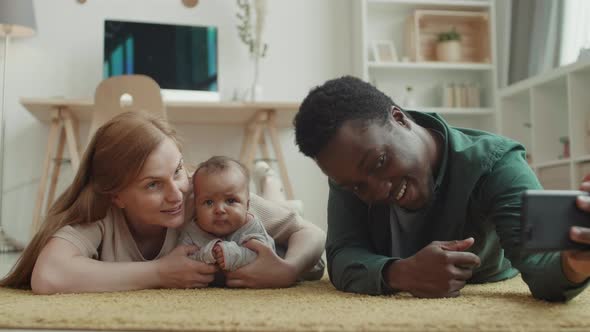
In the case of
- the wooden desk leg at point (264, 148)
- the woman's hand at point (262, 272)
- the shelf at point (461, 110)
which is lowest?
the woman's hand at point (262, 272)

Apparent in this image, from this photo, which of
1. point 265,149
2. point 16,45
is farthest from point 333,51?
point 16,45

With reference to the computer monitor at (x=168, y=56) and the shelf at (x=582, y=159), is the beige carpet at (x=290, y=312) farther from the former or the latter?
the computer monitor at (x=168, y=56)

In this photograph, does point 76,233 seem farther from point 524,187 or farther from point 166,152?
point 524,187

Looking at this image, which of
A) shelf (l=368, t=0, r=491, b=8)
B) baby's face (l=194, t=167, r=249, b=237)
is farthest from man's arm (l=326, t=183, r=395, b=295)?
shelf (l=368, t=0, r=491, b=8)

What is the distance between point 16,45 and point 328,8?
2.02 m

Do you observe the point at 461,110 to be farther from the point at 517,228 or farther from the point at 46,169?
the point at 517,228

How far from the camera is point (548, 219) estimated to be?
0.81m

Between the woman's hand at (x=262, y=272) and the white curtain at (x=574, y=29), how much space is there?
8.69ft

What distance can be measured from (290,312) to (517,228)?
15.8 inches

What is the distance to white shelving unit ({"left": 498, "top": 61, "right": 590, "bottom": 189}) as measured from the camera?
9.64 feet

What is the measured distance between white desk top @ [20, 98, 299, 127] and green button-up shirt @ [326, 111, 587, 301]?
195 cm

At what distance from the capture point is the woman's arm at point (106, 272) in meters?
1.23

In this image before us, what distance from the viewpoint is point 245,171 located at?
4.78 feet

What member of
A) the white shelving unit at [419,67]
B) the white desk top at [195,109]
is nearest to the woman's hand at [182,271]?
the white desk top at [195,109]
